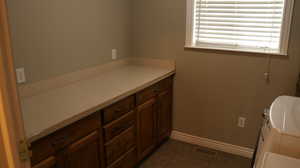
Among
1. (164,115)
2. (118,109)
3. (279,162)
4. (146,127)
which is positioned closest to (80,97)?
(118,109)

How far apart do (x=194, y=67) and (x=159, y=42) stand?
1.61 feet

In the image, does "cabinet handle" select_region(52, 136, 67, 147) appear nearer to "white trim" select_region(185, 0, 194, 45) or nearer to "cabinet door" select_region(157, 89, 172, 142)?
"cabinet door" select_region(157, 89, 172, 142)

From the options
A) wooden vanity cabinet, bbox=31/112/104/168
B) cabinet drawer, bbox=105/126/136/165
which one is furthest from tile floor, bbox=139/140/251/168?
wooden vanity cabinet, bbox=31/112/104/168

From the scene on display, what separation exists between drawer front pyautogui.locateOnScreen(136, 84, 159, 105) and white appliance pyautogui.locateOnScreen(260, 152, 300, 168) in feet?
3.99

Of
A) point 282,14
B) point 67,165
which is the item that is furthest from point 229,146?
point 67,165

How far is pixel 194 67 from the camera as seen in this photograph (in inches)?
110

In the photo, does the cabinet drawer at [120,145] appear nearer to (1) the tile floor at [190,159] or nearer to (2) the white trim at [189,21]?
(1) the tile floor at [190,159]

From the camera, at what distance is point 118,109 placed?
2021 mm

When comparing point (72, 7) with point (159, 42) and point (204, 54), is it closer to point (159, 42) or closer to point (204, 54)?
point (159, 42)

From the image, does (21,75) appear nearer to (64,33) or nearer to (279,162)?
(64,33)

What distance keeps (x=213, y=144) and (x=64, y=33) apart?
6.50 feet

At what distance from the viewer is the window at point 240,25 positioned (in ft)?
7.63

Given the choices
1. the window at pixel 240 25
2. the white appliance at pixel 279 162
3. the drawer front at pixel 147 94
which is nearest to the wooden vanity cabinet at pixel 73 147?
the drawer front at pixel 147 94

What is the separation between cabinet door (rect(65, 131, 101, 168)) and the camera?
1617mm
